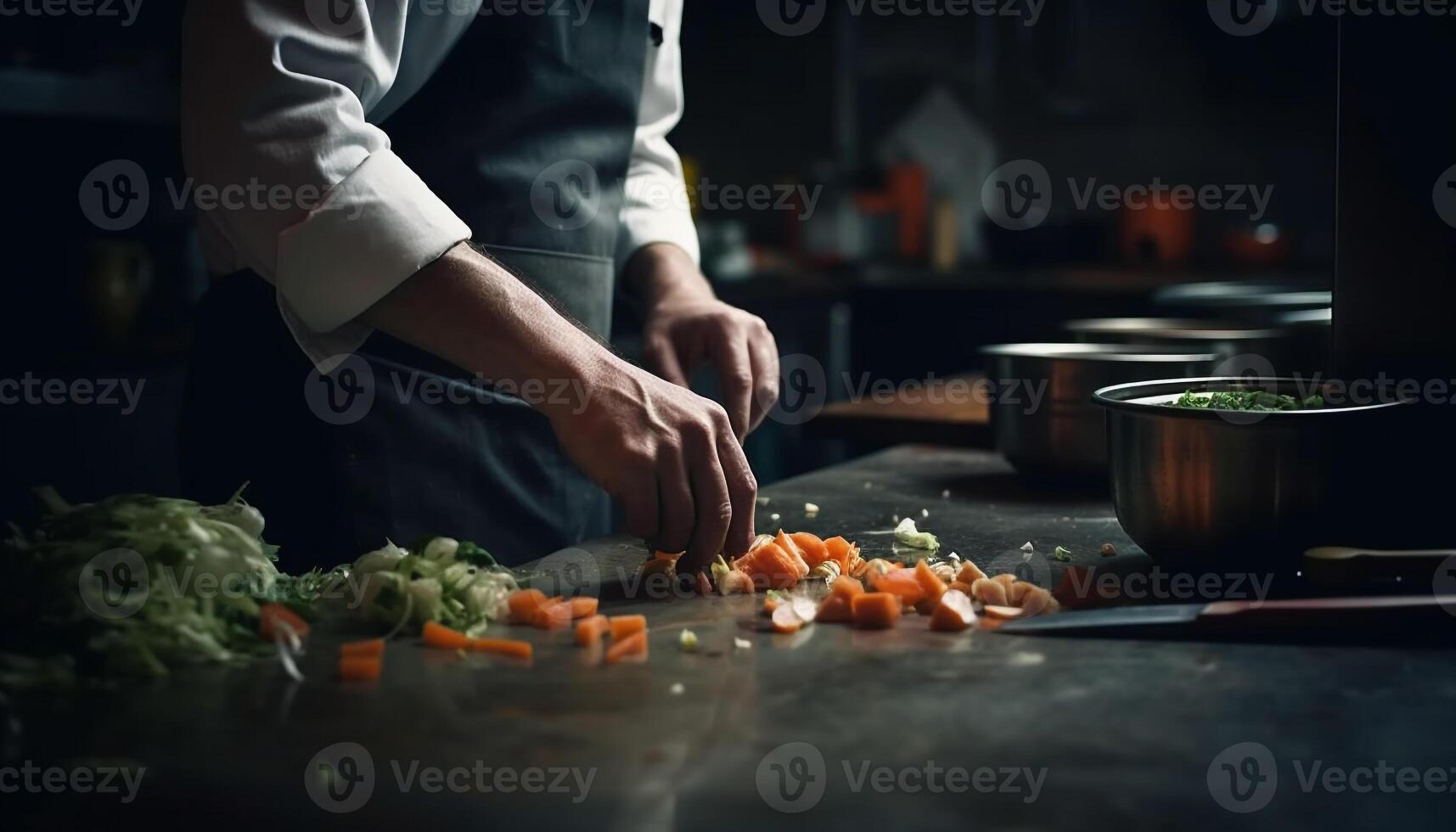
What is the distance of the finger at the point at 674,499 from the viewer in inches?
45.5

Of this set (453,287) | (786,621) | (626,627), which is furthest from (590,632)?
(453,287)

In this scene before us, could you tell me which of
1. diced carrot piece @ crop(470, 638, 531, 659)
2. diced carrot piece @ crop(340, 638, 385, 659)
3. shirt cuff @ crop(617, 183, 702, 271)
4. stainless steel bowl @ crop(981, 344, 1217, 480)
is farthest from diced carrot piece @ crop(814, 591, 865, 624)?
shirt cuff @ crop(617, 183, 702, 271)

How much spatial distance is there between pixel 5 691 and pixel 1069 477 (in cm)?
117

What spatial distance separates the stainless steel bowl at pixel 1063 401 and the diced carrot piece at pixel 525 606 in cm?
78

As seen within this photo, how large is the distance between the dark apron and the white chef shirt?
195 millimetres

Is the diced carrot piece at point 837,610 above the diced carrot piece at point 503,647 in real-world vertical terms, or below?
below

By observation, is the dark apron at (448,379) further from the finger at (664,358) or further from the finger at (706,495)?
the finger at (706,495)

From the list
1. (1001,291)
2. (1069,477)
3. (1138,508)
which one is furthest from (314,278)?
(1001,291)

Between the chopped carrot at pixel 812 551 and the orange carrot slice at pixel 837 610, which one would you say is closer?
the orange carrot slice at pixel 837 610

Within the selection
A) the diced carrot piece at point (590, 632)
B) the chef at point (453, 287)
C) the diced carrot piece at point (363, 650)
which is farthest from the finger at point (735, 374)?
the diced carrot piece at point (363, 650)

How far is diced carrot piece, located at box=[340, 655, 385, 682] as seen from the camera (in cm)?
92

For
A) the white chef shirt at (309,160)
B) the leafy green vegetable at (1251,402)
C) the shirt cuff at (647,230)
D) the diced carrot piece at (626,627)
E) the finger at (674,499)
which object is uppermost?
the white chef shirt at (309,160)

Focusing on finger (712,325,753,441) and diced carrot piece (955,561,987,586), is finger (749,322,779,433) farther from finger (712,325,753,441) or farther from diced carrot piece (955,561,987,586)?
diced carrot piece (955,561,987,586)

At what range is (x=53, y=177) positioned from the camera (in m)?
2.96
